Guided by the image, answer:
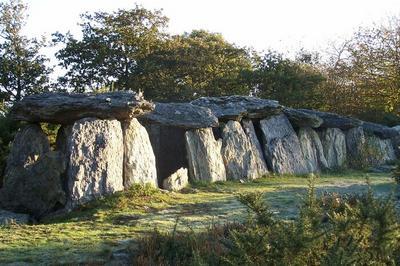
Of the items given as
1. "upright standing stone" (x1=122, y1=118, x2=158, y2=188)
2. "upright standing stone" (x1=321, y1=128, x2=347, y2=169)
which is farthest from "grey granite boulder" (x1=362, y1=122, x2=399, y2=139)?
"upright standing stone" (x1=122, y1=118, x2=158, y2=188)

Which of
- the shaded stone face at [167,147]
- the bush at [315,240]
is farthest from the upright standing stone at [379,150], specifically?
the bush at [315,240]

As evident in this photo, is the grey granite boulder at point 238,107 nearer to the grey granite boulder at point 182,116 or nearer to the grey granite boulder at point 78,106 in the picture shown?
the grey granite boulder at point 182,116

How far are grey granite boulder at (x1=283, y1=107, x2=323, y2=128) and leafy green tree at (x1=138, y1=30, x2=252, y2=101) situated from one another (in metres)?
6.84

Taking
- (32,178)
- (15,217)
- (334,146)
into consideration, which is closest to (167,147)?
(32,178)

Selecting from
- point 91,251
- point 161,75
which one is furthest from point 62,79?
point 91,251

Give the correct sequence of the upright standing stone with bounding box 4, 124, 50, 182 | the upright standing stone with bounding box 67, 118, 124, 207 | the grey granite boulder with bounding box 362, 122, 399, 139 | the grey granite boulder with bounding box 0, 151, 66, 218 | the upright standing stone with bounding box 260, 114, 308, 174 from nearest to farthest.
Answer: the upright standing stone with bounding box 67, 118, 124, 207 < the grey granite boulder with bounding box 0, 151, 66, 218 < the upright standing stone with bounding box 4, 124, 50, 182 < the upright standing stone with bounding box 260, 114, 308, 174 < the grey granite boulder with bounding box 362, 122, 399, 139

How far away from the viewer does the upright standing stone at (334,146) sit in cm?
2066

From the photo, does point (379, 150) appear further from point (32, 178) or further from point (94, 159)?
point (32, 178)

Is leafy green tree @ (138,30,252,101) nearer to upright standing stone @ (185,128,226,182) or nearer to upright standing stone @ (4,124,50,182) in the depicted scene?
upright standing stone @ (185,128,226,182)

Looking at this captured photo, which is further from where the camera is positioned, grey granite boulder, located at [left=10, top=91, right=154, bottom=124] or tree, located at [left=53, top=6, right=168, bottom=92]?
tree, located at [left=53, top=6, right=168, bottom=92]

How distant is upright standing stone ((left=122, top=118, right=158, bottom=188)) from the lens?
524 inches

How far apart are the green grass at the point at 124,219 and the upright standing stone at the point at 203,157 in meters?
0.63

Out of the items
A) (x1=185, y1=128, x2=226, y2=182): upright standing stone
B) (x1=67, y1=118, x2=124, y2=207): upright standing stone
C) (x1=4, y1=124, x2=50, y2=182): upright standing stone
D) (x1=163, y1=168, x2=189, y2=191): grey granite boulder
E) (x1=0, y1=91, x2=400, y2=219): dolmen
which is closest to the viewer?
(x1=67, y1=118, x2=124, y2=207): upright standing stone

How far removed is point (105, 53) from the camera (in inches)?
1140
